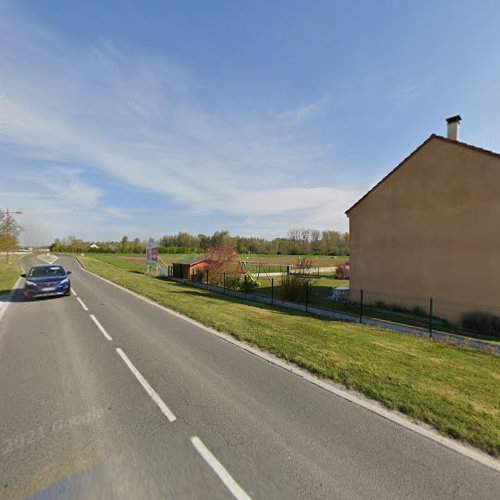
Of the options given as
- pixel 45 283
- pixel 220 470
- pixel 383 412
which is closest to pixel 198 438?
pixel 220 470

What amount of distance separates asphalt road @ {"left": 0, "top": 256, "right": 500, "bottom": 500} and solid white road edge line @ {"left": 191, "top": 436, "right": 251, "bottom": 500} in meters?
0.01

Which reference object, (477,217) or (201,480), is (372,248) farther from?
(201,480)

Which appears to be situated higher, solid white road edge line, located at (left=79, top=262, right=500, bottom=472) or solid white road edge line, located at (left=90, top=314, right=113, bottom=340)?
solid white road edge line, located at (left=79, top=262, right=500, bottom=472)

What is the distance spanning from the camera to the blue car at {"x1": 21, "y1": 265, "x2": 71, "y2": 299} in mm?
12148

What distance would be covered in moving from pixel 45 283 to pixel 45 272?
5.15 ft

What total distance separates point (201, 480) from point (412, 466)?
2.20 m

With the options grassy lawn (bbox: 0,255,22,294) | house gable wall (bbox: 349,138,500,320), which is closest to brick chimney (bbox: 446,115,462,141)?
house gable wall (bbox: 349,138,500,320)

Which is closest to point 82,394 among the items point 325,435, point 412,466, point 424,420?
point 325,435

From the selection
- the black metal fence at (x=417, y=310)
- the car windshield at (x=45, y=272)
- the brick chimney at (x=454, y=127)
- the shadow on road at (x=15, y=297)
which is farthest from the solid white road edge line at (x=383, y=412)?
the brick chimney at (x=454, y=127)

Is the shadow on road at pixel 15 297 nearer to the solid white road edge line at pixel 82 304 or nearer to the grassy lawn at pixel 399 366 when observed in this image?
the solid white road edge line at pixel 82 304

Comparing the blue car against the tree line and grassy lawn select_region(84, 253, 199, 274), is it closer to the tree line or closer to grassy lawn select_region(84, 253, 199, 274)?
grassy lawn select_region(84, 253, 199, 274)

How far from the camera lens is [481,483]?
2.69 metres

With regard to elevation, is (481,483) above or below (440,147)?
below

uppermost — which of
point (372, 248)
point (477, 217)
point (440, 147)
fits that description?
point (440, 147)
